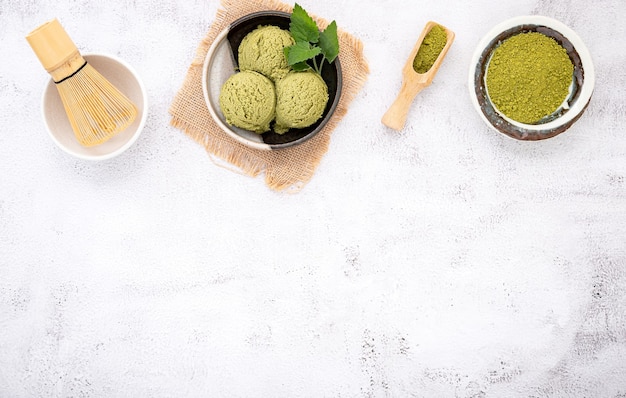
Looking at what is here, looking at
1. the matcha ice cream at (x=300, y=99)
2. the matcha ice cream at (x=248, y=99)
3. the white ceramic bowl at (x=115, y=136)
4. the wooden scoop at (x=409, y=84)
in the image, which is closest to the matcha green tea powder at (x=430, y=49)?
the wooden scoop at (x=409, y=84)

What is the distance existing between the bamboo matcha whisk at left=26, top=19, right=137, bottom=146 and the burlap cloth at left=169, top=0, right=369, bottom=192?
0.12 meters

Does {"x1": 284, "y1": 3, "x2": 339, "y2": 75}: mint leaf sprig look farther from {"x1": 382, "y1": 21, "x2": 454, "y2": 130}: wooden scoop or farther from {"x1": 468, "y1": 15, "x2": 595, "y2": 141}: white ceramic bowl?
{"x1": 468, "y1": 15, "x2": 595, "y2": 141}: white ceramic bowl

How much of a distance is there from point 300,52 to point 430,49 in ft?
1.01

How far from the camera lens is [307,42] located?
1088 mm

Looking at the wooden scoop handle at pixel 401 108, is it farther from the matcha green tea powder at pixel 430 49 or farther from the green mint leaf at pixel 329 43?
the green mint leaf at pixel 329 43

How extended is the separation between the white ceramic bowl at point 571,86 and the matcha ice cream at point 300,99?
1.13 ft

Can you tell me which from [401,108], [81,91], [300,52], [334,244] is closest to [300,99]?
[300,52]

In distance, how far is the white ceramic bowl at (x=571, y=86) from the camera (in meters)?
1.14

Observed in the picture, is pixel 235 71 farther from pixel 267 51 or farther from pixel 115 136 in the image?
pixel 115 136

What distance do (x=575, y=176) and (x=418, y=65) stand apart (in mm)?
458

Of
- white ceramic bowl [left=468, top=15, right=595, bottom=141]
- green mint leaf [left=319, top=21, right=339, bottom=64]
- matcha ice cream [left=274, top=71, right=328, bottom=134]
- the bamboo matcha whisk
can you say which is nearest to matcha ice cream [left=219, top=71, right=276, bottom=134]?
matcha ice cream [left=274, top=71, right=328, bottom=134]

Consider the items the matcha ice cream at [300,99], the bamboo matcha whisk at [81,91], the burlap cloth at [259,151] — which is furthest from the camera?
the burlap cloth at [259,151]

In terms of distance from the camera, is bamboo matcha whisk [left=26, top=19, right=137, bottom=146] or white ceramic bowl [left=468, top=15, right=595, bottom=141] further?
white ceramic bowl [left=468, top=15, right=595, bottom=141]

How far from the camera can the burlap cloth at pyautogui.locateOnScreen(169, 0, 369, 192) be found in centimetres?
121
